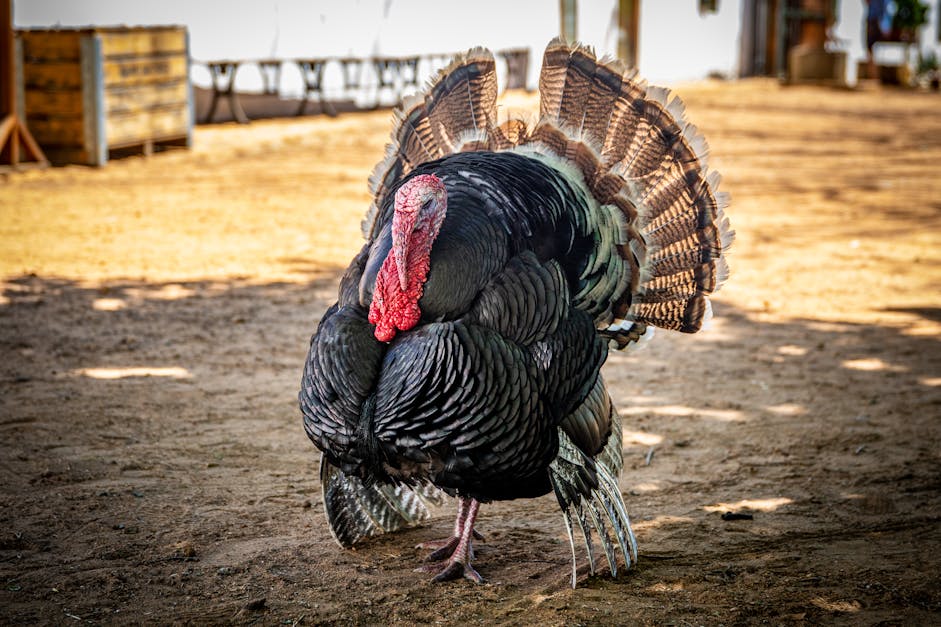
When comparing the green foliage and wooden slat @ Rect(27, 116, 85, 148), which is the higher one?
the green foliage

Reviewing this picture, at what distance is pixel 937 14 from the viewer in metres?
26.8

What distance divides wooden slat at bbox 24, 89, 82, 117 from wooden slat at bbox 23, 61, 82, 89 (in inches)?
2.2

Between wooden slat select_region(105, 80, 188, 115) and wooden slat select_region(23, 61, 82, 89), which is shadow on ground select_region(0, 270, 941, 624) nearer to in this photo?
wooden slat select_region(23, 61, 82, 89)

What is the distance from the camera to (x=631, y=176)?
13.5 feet

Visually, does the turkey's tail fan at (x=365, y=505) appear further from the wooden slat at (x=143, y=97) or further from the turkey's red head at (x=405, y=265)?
the wooden slat at (x=143, y=97)

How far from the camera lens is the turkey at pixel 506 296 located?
3.07m

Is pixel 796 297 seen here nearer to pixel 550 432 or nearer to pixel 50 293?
pixel 550 432

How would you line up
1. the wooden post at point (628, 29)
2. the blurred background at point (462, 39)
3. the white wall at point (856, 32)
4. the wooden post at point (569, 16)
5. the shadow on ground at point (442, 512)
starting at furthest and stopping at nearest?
the white wall at point (856, 32) → the wooden post at point (628, 29) → the wooden post at point (569, 16) → the blurred background at point (462, 39) → the shadow on ground at point (442, 512)

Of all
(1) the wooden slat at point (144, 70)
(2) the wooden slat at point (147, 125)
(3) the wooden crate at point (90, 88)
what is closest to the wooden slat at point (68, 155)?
(3) the wooden crate at point (90, 88)

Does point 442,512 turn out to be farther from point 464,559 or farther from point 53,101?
point 53,101

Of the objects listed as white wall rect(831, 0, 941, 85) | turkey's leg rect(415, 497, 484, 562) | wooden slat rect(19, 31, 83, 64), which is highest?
white wall rect(831, 0, 941, 85)

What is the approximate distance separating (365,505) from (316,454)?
88 cm

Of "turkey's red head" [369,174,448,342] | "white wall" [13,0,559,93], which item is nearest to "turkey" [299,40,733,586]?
"turkey's red head" [369,174,448,342]

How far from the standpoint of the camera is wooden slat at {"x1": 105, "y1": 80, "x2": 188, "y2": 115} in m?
12.3
